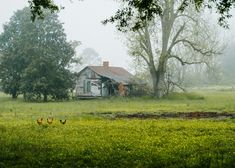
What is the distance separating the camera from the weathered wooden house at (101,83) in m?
69.7

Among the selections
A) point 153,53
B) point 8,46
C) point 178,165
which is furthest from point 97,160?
point 8,46

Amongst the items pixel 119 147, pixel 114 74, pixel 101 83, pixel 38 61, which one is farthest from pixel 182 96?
pixel 119 147

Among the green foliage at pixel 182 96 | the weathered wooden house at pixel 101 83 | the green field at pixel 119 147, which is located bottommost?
the green field at pixel 119 147

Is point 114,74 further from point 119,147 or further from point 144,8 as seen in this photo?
point 119,147

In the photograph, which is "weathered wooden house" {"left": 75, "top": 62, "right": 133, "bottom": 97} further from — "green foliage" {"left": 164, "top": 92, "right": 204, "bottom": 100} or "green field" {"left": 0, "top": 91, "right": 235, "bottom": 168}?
"green field" {"left": 0, "top": 91, "right": 235, "bottom": 168}

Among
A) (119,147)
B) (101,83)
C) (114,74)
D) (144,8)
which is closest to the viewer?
(119,147)

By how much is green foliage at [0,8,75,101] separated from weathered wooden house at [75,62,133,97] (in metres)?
6.09

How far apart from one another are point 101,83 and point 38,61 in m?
13.3

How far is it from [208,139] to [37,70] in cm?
4735

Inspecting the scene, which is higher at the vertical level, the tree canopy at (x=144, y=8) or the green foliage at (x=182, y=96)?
the tree canopy at (x=144, y=8)

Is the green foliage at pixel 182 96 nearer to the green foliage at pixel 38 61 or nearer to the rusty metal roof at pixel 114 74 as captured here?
the rusty metal roof at pixel 114 74

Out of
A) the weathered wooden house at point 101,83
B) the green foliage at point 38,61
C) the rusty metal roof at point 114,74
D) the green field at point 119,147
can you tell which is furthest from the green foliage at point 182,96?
the green field at point 119,147

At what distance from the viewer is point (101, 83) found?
71875 millimetres

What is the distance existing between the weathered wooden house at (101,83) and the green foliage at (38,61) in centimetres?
609
